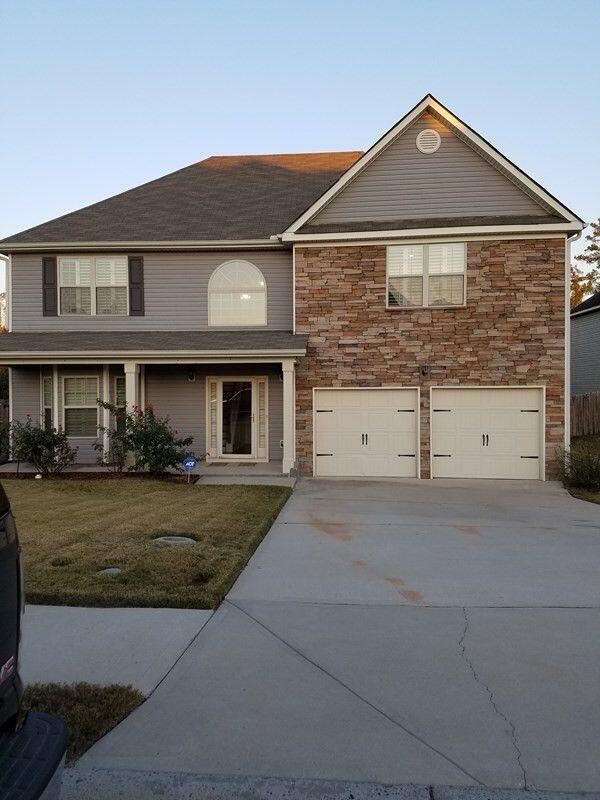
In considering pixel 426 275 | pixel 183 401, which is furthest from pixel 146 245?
pixel 426 275

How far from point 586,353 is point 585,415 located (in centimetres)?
544

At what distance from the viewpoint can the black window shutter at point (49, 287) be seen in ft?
48.6

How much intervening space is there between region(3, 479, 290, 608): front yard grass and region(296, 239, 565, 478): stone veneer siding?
144 inches

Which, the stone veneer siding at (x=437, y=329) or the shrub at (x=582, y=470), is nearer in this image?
the shrub at (x=582, y=470)

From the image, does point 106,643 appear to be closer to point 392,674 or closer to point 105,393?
point 392,674

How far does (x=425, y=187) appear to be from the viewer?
13.6 meters

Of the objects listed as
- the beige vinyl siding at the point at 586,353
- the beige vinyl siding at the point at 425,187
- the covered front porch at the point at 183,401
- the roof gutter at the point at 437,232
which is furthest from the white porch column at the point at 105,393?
the beige vinyl siding at the point at 586,353

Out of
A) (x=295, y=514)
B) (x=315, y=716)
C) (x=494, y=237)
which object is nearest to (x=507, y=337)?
(x=494, y=237)

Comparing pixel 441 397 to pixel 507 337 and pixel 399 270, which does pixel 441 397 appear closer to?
pixel 507 337

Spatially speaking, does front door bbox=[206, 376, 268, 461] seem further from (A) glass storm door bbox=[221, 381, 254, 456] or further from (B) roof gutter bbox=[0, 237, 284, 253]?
(B) roof gutter bbox=[0, 237, 284, 253]

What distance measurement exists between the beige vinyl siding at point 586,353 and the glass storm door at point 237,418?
54.0 ft

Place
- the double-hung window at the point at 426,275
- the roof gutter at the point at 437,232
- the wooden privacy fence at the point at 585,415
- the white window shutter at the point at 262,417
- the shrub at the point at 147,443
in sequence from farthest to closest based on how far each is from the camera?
1. the wooden privacy fence at the point at 585,415
2. the white window shutter at the point at 262,417
3. the double-hung window at the point at 426,275
4. the roof gutter at the point at 437,232
5. the shrub at the point at 147,443

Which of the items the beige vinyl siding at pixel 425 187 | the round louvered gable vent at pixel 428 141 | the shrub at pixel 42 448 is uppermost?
the round louvered gable vent at pixel 428 141

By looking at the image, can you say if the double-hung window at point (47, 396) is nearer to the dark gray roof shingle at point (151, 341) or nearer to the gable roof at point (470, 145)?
the dark gray roof shingle at point (151, 341)
